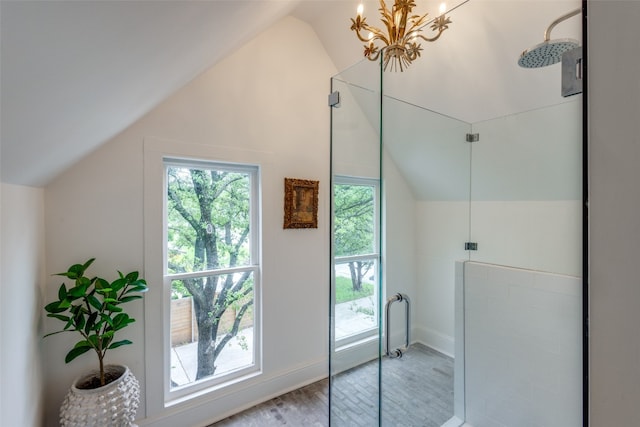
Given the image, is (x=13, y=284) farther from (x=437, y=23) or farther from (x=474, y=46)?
(x=474, y=46)

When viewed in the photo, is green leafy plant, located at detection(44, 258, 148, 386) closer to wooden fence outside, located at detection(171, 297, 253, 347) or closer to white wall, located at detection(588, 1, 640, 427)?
wooden fence outside, located at detection(171, 297, 253, 347)

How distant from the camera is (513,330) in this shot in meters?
1.77

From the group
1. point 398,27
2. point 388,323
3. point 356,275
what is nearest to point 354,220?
point 356,275

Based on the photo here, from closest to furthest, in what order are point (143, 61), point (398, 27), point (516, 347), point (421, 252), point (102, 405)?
point (143, 61)
point (102, 405)
point (398, 27)
point (516, 347)
point (421, 252)

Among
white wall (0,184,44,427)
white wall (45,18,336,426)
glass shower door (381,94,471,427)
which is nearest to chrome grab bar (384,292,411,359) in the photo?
glass shower door (381,94,471,427)

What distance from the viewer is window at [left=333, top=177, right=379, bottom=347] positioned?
1.96 meters

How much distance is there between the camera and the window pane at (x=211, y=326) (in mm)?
2021

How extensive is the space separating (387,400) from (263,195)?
1754 millimetres

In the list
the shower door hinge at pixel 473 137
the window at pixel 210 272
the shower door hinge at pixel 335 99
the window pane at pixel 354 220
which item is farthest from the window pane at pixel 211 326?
the shower door hinge at pixel 473 137

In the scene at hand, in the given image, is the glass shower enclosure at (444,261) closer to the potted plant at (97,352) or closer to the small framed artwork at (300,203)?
the small framed artwork at (300,203)

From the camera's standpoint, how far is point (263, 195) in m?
2.25

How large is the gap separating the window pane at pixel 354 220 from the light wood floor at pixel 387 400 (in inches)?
31.6

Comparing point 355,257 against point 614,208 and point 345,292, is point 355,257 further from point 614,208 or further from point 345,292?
point 614,208

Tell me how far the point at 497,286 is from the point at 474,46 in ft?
5.28
